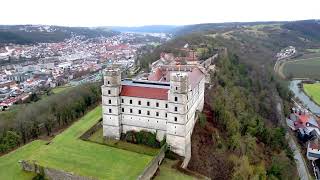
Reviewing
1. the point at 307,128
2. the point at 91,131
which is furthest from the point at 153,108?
the point at 307,128

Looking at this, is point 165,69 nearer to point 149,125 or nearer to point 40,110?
point 149,125

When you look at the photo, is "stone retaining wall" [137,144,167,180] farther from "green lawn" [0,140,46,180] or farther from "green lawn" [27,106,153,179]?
"green lawn" [0,140,46,180]

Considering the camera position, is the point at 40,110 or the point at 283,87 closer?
the point at 40,110

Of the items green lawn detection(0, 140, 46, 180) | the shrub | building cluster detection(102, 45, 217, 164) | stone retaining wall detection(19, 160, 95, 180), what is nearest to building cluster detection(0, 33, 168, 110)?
green lawn detection(0, 140, 46, 180)

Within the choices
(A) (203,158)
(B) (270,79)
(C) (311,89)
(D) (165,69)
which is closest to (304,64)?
(C) (311,89)

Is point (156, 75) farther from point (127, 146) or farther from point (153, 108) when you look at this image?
point (127, 146)

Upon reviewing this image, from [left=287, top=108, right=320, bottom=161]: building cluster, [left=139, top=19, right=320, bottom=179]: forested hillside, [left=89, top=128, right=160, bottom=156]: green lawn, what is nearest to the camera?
[left=89, top=128, right=160, bottom=156]: green lawn

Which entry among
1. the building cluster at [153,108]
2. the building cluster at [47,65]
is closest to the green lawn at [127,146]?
the building cluster at [153,108]

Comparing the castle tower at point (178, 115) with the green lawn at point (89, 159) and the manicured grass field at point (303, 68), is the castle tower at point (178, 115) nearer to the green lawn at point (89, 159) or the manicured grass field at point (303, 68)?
the green lawn at point (89, 159)
